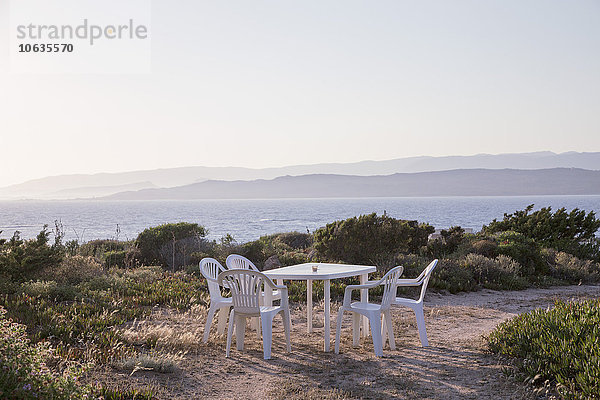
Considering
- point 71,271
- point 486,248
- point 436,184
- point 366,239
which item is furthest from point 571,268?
point 436,184

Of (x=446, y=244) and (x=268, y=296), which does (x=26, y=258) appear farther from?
(x=446, y=244)

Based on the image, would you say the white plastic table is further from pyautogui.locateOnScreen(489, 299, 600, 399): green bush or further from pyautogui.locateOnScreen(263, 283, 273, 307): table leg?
pyautogui.locateOnScreen(489, 299, 600, 399): green bush

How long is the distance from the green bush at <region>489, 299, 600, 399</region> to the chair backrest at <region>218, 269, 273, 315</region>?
2478mm

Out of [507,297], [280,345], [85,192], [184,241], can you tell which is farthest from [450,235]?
[85,192]

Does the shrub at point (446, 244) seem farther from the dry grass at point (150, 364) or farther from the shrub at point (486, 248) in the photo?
the dry grass at point (150, 364)

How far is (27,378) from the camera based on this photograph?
9.82 ft

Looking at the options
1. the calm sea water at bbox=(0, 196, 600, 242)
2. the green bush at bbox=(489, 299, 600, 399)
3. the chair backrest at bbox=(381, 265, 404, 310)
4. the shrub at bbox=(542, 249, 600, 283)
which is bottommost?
the calm sea water at bbox=(0, 196, 600, 242)

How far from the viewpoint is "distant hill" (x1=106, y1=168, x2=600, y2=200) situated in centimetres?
14762

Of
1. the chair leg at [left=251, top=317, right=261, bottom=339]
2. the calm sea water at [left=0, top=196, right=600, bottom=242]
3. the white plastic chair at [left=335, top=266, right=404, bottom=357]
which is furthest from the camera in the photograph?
the calm sea water at [left=0, top=196, right=600, bottom=242]

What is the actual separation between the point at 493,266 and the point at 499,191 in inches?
5774

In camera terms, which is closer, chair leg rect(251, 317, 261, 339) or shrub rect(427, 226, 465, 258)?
chair leg rect(251, 317, 261, 339)

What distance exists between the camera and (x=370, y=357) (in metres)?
5.72

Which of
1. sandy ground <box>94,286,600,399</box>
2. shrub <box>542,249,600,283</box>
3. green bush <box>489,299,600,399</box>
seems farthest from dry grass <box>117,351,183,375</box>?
shrub <box>542,249,600,283</box>

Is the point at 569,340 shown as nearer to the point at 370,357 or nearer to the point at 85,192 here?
the point at 370,357
